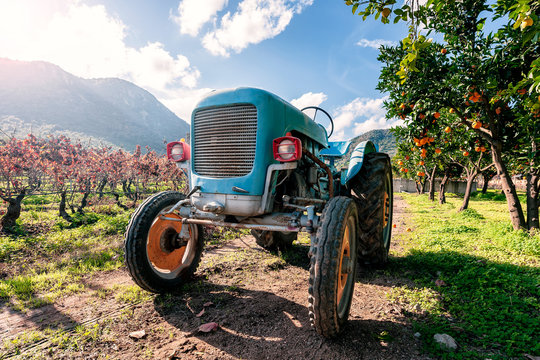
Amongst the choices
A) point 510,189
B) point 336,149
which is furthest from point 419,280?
point 510,189

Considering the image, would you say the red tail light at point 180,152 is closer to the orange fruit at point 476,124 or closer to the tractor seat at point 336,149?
the tractor seat at point 336,149

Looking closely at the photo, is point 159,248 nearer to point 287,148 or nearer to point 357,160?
point 287,148

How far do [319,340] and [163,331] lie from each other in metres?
1.29

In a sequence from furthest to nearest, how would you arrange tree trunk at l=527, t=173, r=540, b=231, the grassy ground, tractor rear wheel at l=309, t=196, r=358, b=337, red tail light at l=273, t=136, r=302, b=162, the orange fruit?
tree trunk at l=527, t=173, r=540, b=231 < the orange fruit < red tail light at l=273, t=136, r=302, b=162 < the grassy ground < tractor rear wheel at l=309, t=196, r=358, b=337

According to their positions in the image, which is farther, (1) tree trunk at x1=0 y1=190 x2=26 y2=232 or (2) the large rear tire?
(1) tree trunk at x1=0 y1=190 x2=26 y2=232

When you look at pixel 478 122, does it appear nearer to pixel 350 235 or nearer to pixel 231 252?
pixel 350 235

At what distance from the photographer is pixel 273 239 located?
405 centimetres

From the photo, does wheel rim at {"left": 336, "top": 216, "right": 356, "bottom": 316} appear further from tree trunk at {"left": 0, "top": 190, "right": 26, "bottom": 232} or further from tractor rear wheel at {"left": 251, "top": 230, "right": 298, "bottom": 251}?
tree trunk at {"left": 0, "top": 190, "right": 26, "bottom": 232}

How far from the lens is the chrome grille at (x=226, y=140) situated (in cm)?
247

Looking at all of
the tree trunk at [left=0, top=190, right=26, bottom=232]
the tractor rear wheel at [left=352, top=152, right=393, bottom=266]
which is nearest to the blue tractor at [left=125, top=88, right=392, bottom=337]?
the tractor rear wheel at [left=352, top=152, right=393, bottom=266]

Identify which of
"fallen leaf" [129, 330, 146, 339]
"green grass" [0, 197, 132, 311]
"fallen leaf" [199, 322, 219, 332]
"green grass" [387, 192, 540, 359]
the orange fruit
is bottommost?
"green grass" [0, 197, 132, 311]

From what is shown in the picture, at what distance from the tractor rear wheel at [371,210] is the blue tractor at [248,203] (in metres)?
0.62

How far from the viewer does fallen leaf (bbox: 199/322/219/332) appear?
218 centimetres

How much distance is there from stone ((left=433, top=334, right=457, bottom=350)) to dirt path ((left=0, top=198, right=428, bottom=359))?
161mm
